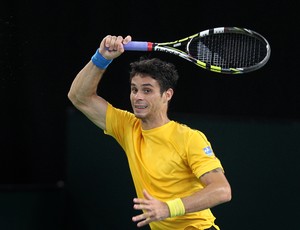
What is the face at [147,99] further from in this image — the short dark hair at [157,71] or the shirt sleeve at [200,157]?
the shirt sleeve at [200,157]

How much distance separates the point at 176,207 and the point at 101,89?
2693 millimetres

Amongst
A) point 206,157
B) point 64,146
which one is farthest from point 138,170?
point 64,146

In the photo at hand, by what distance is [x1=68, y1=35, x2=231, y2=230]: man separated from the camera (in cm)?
467

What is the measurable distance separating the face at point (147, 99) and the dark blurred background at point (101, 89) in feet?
4.10

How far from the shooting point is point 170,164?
187 inches

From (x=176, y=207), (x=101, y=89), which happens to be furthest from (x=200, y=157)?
(x=101, y=89)

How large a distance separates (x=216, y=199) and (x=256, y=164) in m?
1.39

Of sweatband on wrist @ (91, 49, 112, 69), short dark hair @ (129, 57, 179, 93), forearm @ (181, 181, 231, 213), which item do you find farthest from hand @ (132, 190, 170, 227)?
sweatband on wrist @ (91, 49, 112, 69)

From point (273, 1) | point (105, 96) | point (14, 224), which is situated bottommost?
point (14, 224)

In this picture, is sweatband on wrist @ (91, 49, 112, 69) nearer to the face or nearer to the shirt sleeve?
the face

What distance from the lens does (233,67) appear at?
5203 mm

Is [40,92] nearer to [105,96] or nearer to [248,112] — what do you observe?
[105,96]

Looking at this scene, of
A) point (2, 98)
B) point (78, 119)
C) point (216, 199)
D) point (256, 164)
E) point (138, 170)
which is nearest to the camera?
point (216, 199)

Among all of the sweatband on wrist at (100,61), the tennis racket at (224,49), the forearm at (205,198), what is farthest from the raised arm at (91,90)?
the forearm at (205,198)
